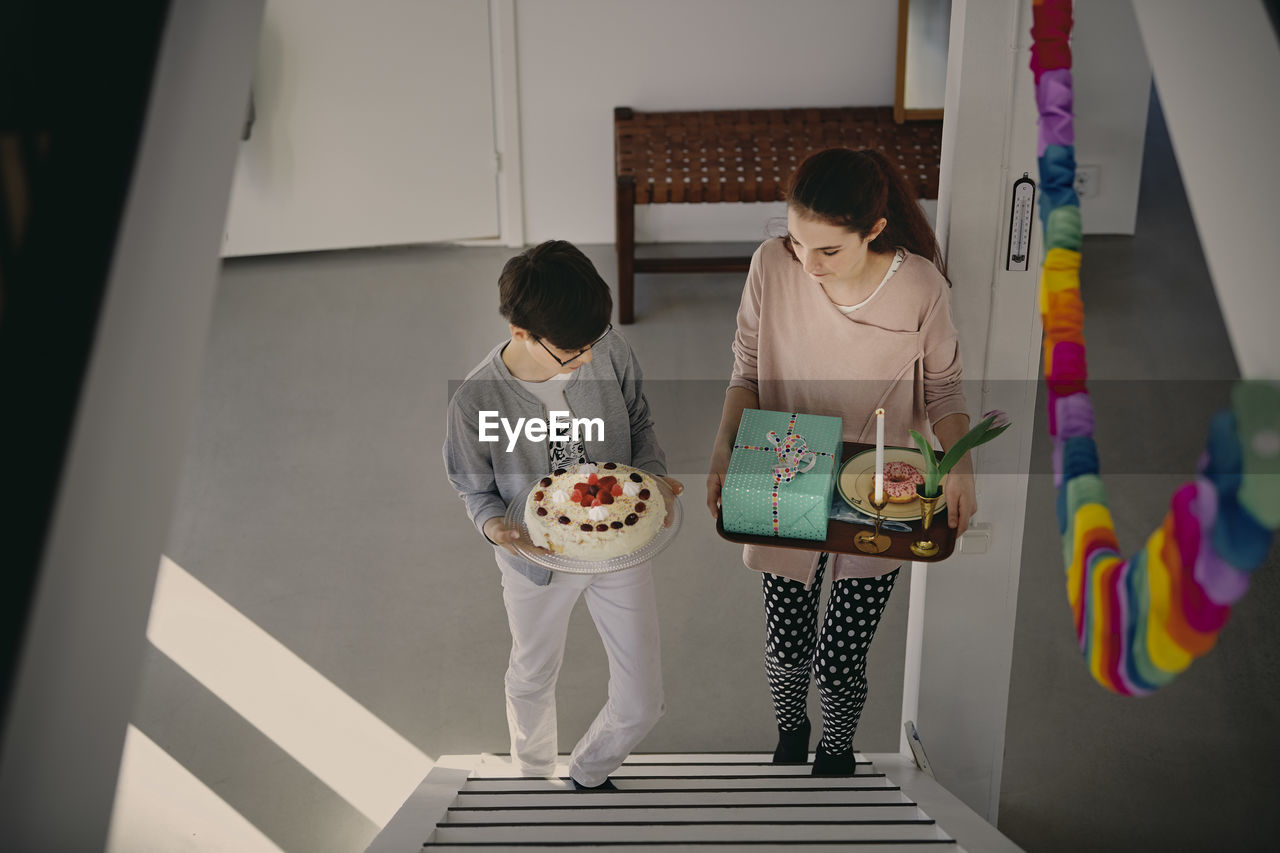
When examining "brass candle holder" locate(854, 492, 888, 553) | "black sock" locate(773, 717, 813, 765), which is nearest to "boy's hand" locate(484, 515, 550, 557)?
"brass candle holder" locate(854, 492, 888, 553)

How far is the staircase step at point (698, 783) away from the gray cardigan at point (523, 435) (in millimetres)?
548

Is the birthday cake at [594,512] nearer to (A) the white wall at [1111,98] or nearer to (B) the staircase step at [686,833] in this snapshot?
(B) the staircase step at [686,833]

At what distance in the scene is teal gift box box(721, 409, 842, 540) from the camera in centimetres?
182

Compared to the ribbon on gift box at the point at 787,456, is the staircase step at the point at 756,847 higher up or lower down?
lower down

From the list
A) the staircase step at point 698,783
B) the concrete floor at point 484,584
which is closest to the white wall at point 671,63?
the concrete floor at point 484,584

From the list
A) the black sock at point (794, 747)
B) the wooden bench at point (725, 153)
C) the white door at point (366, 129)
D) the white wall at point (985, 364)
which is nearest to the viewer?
the white wall at point (985, 364)

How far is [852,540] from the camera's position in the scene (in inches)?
73.0

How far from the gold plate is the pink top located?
97 millimetres

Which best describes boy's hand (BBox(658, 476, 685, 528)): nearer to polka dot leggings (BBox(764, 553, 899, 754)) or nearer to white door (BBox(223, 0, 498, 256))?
polka dot leggings (BBox(764, 553, 899, 754))

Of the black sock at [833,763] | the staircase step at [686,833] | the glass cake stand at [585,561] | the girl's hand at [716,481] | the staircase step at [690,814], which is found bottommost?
the black sock at [833,763]

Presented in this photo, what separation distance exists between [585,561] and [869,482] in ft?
1.62

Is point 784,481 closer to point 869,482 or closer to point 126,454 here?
point 869,482

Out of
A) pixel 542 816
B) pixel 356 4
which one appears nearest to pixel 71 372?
pixel 542 816

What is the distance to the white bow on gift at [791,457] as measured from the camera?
1840mm
